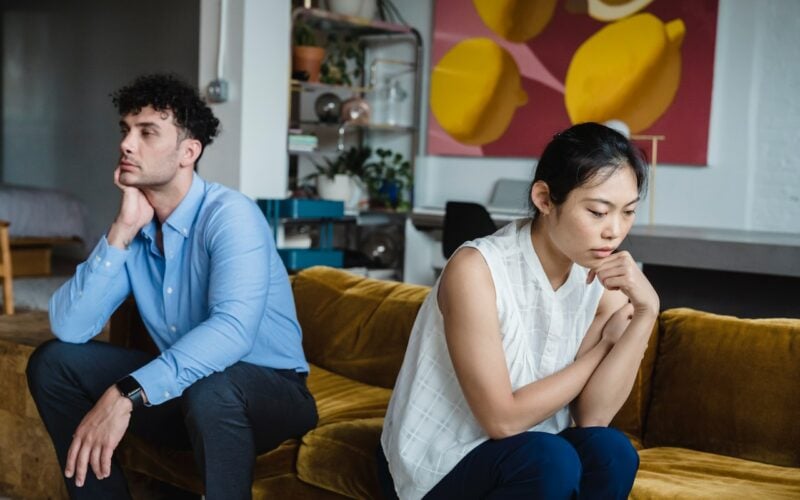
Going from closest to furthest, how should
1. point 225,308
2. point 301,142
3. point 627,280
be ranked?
1. point 627,280
2. point 225,308
3. point 301,142

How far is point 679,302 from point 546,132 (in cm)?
124

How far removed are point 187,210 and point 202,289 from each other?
7.5 inches

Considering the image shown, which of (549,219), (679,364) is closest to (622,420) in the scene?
(679,364)

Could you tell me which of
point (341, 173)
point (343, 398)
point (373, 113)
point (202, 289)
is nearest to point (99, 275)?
point (202, 289)

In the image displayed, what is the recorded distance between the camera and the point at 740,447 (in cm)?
227

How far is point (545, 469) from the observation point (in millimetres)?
1633

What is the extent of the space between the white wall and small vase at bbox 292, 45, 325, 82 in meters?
0.34

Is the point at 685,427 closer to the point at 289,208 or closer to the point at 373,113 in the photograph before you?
the point at 289,208

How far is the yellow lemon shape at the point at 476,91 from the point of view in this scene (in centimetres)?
576

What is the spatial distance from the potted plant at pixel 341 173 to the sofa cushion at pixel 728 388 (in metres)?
3.36

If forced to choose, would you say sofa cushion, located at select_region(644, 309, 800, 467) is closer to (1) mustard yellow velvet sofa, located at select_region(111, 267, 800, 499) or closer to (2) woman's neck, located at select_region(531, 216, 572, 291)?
(1) mustard yellow velvet sofa, located at select_region(111, 267, 800, 499)

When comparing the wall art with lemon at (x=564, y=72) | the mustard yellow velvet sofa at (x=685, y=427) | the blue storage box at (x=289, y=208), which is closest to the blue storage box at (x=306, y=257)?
the blue storage box at (x=289, y=208)

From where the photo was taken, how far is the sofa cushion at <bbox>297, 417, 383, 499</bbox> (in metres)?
2.12

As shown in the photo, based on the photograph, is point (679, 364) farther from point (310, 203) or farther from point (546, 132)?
point (546, 132)
